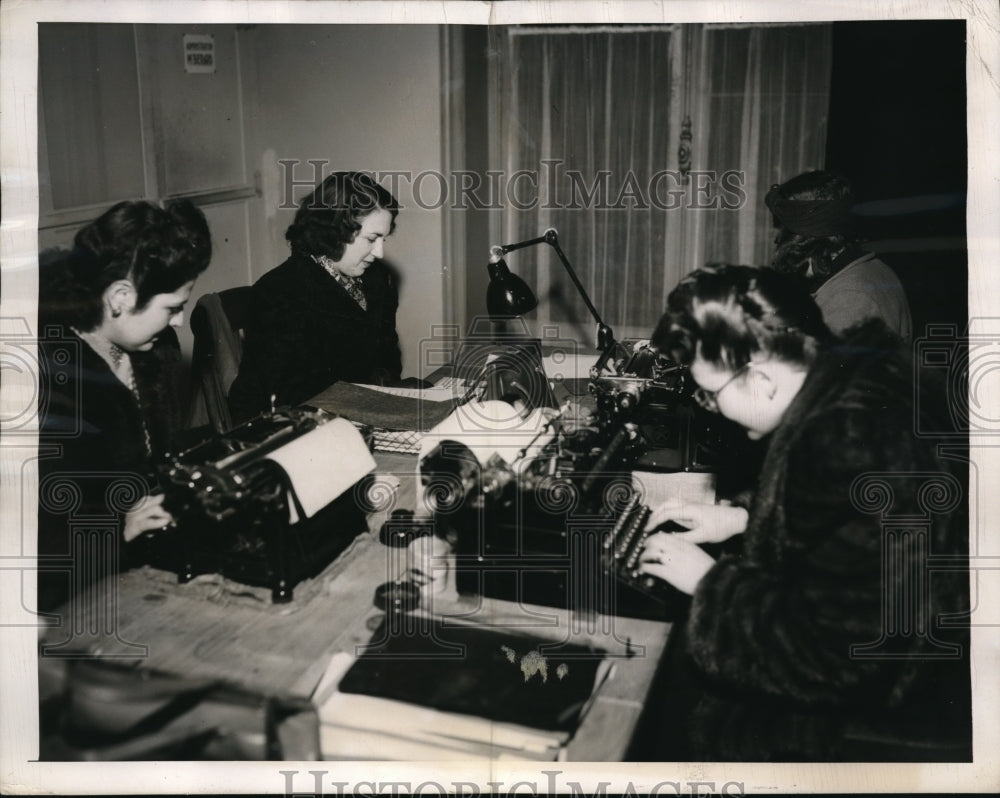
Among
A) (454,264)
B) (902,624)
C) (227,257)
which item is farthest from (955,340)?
(227,257)

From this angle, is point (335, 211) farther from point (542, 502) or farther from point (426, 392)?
point (542, 502)

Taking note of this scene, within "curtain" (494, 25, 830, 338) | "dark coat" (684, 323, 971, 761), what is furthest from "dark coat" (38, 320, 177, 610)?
"dark coat" (684, 323, 971, 761)

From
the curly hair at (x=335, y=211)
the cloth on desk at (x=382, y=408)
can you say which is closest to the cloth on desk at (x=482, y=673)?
the cloth on desk at (x=382, y=408)

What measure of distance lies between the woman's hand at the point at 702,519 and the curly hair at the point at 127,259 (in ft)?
3.47

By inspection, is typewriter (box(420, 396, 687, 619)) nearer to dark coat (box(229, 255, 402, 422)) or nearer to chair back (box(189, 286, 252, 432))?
dark coat (box(229, 255, 402, 422))

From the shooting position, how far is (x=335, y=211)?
1881 millimetres

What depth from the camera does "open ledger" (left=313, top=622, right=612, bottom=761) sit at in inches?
66.6

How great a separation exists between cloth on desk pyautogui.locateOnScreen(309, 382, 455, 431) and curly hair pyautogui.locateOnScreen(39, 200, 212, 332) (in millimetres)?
372

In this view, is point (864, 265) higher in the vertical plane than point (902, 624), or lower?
higher

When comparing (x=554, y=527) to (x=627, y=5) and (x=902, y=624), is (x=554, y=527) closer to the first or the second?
(x=902, y=624)

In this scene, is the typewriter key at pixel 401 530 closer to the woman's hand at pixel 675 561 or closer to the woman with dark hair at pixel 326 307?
the woman with dark hair at pixel 326 307

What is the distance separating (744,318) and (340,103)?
0.92 metres

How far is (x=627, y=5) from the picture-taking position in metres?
1.84

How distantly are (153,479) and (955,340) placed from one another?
5.50ft
